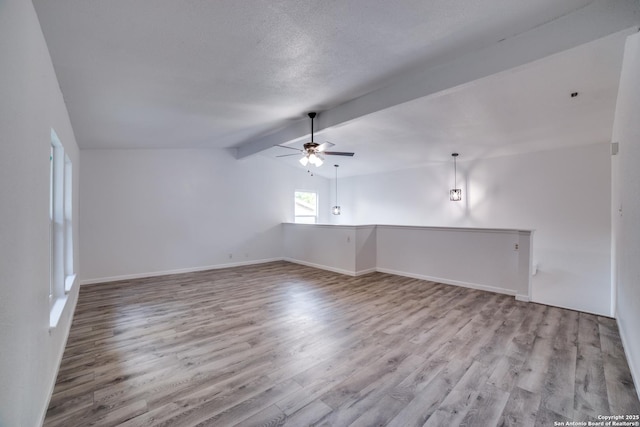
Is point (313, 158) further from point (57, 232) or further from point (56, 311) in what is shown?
point (56, 311)

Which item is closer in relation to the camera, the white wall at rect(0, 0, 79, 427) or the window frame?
the white wall at rect(0, 0, 79, 427)

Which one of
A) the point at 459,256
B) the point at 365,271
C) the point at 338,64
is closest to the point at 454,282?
the point at 459,256

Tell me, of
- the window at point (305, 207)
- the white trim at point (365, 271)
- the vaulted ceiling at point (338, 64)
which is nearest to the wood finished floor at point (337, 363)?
the white trim at point (365, 271)

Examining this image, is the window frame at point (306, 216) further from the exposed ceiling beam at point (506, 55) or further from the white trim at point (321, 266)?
the exposed ceiling beam at point (506, 55)

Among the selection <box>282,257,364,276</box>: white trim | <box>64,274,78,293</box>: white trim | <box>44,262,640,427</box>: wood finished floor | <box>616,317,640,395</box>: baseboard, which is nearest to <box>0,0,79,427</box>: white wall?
<box>44,262,640,427</box>: wood finished floor

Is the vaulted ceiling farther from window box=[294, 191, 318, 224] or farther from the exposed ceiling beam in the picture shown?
window box=[294, 191, 318, 224]

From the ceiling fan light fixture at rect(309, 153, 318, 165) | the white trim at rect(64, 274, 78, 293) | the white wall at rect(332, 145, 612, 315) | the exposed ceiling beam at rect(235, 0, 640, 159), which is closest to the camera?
the exposed ceiling beam at rect(235, 0, 640, 159)

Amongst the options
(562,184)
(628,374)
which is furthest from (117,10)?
(562,184)

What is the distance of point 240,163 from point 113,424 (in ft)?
19.8

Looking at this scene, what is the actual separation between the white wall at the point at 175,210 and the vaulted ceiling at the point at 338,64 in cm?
107

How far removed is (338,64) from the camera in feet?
9.12

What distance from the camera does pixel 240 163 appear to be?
23.5 ft

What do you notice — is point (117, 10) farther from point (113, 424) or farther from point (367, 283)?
point (367, 283)

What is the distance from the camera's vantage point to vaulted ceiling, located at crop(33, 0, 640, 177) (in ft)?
6.37
